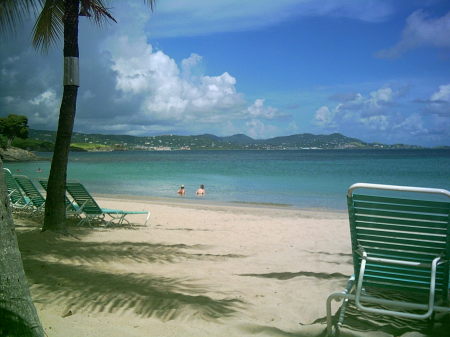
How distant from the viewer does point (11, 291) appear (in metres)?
2.42

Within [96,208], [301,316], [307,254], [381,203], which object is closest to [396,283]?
[381,203]

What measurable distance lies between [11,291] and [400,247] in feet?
7.85

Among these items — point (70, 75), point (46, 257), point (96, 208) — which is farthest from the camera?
point (96, 208)

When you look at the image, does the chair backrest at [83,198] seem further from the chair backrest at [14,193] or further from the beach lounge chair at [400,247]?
the beach lounge chair at [400,247]

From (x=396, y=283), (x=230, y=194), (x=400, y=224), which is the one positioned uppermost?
(x=400, y=224)

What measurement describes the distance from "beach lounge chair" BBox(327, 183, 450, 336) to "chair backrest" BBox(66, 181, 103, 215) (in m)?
6.48

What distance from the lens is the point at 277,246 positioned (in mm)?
7184

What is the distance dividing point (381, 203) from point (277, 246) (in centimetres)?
427

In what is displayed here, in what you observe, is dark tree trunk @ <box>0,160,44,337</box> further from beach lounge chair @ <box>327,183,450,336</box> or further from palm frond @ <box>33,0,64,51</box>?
palm frond @ <box>33,0,64,51</box>

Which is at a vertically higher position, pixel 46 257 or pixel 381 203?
pixel 381 203

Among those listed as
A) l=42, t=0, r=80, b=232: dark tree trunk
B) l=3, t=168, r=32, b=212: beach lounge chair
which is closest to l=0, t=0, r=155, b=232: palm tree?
l=42, t=0, r=80, b=232: dark tree trunk

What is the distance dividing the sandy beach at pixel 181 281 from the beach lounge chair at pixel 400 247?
0.41 metres

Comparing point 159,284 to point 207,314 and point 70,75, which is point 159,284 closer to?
point 207,314

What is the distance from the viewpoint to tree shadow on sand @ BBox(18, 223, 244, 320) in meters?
3.81
